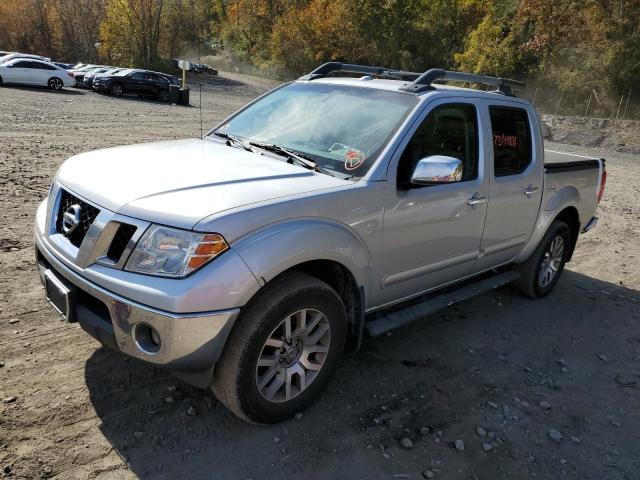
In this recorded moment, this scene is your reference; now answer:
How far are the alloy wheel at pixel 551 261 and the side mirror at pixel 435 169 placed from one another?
8.42ft

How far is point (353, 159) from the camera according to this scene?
3.43 m

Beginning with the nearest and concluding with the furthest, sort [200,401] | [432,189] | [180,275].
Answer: [180,275], [200,401], [432,189]

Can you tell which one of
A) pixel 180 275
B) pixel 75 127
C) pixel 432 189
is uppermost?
pixel 432 189

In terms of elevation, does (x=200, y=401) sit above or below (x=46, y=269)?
below

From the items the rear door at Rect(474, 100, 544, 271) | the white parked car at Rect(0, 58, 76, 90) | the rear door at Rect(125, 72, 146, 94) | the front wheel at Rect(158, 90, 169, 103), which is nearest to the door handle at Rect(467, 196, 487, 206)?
the rear door at Rect(474, 100, 544, 271)

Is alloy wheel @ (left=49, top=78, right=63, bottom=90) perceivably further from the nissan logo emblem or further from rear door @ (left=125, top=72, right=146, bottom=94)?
the nissan logo emblem

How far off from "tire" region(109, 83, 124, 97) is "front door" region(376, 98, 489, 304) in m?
27.0

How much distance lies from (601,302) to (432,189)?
317 cm

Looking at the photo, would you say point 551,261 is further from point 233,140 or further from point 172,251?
point 172,251

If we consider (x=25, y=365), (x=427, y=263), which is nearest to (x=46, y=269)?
(x=25, y=365)

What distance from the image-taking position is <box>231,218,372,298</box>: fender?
2.70m

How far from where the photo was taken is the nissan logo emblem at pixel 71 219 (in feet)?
9.60

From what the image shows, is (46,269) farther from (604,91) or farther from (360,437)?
(604,91)

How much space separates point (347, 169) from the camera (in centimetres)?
338
